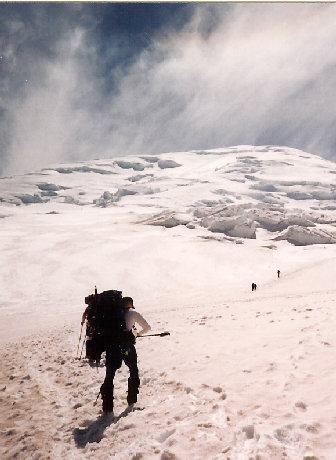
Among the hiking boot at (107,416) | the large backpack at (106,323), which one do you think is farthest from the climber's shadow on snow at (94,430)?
the large backpack at (106,323)

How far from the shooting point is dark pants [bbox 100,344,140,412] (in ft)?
21.5

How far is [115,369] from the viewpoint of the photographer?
6.70 meters

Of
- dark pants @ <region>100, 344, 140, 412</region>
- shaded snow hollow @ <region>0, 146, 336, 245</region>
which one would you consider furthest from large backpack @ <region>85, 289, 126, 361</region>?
shaded snow hollow @ <region>0, 146, 336, 245</region>

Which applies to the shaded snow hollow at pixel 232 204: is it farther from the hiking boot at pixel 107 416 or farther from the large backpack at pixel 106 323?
the hiking boot at pixel 107 416

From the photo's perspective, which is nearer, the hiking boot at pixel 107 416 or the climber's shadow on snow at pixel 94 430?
the climber's shadow on snow at pixel 94 430

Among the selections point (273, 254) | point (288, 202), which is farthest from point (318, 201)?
point (273, 254)

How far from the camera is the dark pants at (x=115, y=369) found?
258 inches

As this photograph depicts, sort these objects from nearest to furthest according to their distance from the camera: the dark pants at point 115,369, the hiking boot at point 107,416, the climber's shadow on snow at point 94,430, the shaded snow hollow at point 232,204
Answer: the climber's shadow on snow at point 94,430 < the hiking boot at point 107,416 < the dark pants at point 115,369 < the shaded snow hollow at point 232,204

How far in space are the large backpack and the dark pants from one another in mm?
162

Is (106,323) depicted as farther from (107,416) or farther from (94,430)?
(94,430)

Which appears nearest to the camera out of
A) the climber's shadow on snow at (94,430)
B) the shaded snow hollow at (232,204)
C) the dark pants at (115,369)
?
the climber's shadow on snow at (94,430)

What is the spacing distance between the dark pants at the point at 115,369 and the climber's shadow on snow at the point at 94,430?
0.28 metres

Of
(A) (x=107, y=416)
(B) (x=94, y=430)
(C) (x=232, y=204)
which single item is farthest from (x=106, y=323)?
(C) (x=232, y=204)

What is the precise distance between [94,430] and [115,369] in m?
1.15
